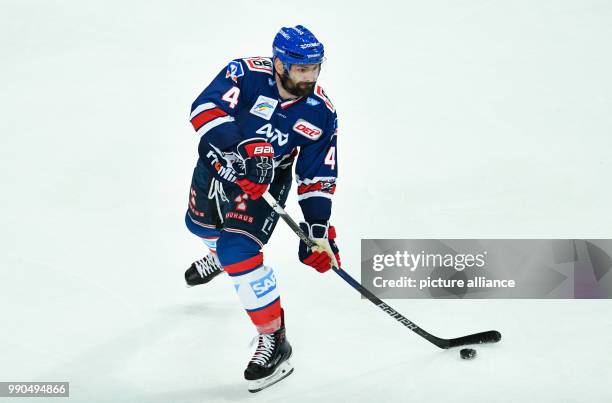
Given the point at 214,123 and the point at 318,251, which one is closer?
the point at 214,123

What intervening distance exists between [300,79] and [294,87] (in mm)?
63

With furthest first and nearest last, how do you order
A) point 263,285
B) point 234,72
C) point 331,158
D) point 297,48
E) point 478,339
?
point 478,339, point 331,158, point 234,72, point 263,285, point 297,48

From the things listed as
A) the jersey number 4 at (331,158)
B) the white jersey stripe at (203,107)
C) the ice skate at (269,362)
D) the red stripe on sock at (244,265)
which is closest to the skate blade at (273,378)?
the ice skate at (269,362)

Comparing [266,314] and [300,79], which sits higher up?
[300,79]

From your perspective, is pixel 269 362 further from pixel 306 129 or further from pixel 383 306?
pixel 306 129

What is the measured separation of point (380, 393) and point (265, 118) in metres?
1.40

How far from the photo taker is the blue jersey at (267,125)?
3771 mm

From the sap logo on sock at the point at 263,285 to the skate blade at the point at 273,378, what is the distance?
1.17 ft

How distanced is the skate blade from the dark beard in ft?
4.19

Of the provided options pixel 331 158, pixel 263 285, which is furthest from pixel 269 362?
pixel 331 158

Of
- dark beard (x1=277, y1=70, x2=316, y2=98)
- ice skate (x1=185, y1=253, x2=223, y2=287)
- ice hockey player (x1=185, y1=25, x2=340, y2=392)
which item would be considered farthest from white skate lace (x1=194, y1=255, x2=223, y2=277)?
dark beard (x1=277, y1=70, x2=316, y2=98)

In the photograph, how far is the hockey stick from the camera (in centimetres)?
388

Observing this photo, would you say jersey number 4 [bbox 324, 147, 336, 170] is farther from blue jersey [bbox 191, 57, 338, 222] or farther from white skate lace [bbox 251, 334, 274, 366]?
white skate lace [bbox 251, 334, 274, 366]

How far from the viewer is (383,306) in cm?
403
